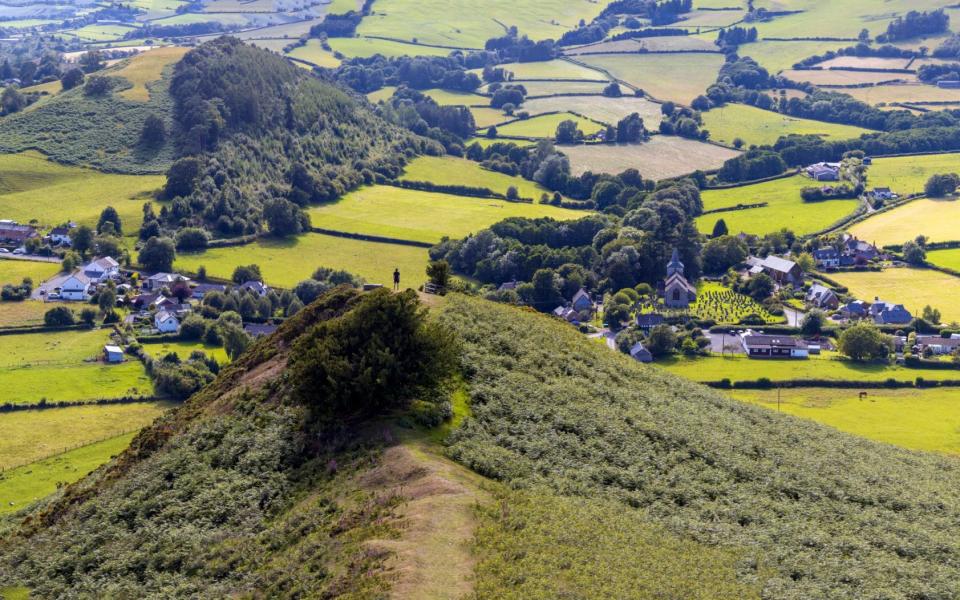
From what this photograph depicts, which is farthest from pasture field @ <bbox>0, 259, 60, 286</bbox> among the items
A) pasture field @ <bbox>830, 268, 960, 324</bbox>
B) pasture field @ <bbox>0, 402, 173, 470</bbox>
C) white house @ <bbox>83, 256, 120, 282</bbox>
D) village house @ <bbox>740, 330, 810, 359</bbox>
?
→ pasture field @ <bbox>830, 268, 960, 324</bbox>

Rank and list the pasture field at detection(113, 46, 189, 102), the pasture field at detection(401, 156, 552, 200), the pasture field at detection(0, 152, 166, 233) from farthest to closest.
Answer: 1. the pasture field at detection(113, 46, 189, 102)
2. the pasture field at detection(401, 156, 552, 200)
3. the pasture field at detection(0, 152, 166, 233)

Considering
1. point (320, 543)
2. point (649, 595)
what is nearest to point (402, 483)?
point (320, 543)

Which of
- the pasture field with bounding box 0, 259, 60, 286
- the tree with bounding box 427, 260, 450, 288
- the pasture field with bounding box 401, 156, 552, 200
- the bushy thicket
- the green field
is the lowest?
the pasture field with bounding box 0, 259, 60, 286

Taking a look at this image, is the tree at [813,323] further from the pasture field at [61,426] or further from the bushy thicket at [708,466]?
the pasture field at [61,426]

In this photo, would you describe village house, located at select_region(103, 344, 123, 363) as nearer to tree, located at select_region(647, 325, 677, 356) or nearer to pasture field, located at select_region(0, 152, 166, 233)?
pasture field, located at select_region(0, 152, 166, 233)

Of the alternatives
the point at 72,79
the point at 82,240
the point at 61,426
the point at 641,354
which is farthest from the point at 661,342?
the point at 72,79
